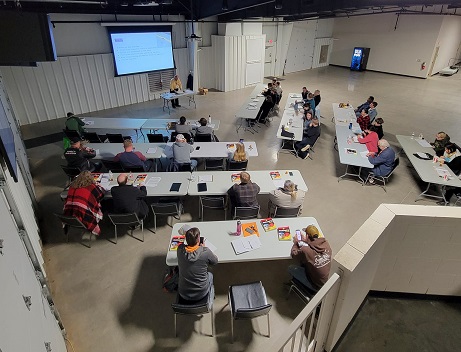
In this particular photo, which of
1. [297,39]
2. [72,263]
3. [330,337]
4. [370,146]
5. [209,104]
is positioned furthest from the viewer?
[297,39]

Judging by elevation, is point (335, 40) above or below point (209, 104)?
above

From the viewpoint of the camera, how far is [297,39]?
55.5 feet

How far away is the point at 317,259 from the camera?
10.6 feet

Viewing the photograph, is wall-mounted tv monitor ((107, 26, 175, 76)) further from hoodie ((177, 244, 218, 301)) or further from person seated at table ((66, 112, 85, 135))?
hoodie ((177, 244, 218, 301))

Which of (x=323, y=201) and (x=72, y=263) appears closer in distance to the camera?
(x=72, y=263)

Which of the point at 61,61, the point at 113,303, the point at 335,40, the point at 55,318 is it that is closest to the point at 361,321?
the point at 113,303

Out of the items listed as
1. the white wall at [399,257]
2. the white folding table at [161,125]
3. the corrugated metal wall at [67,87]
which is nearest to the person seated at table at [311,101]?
the white folding table at [161,125]

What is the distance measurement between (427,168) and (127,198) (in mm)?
5880

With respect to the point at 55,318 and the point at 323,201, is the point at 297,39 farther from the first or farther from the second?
the point at 55,318

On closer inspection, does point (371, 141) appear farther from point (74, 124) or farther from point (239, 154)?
point (74, 124)

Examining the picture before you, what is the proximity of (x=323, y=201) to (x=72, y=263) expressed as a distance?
181 inches

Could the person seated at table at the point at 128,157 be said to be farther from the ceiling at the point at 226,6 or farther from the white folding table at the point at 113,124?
the ceiling at the point at 226,6

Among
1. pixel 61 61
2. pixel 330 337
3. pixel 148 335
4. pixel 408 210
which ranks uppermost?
pixel 61 61

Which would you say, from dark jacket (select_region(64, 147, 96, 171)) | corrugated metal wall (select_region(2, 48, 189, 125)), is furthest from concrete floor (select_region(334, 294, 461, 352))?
corrugated metal wall (select_region(2, 48, 189, 125))
